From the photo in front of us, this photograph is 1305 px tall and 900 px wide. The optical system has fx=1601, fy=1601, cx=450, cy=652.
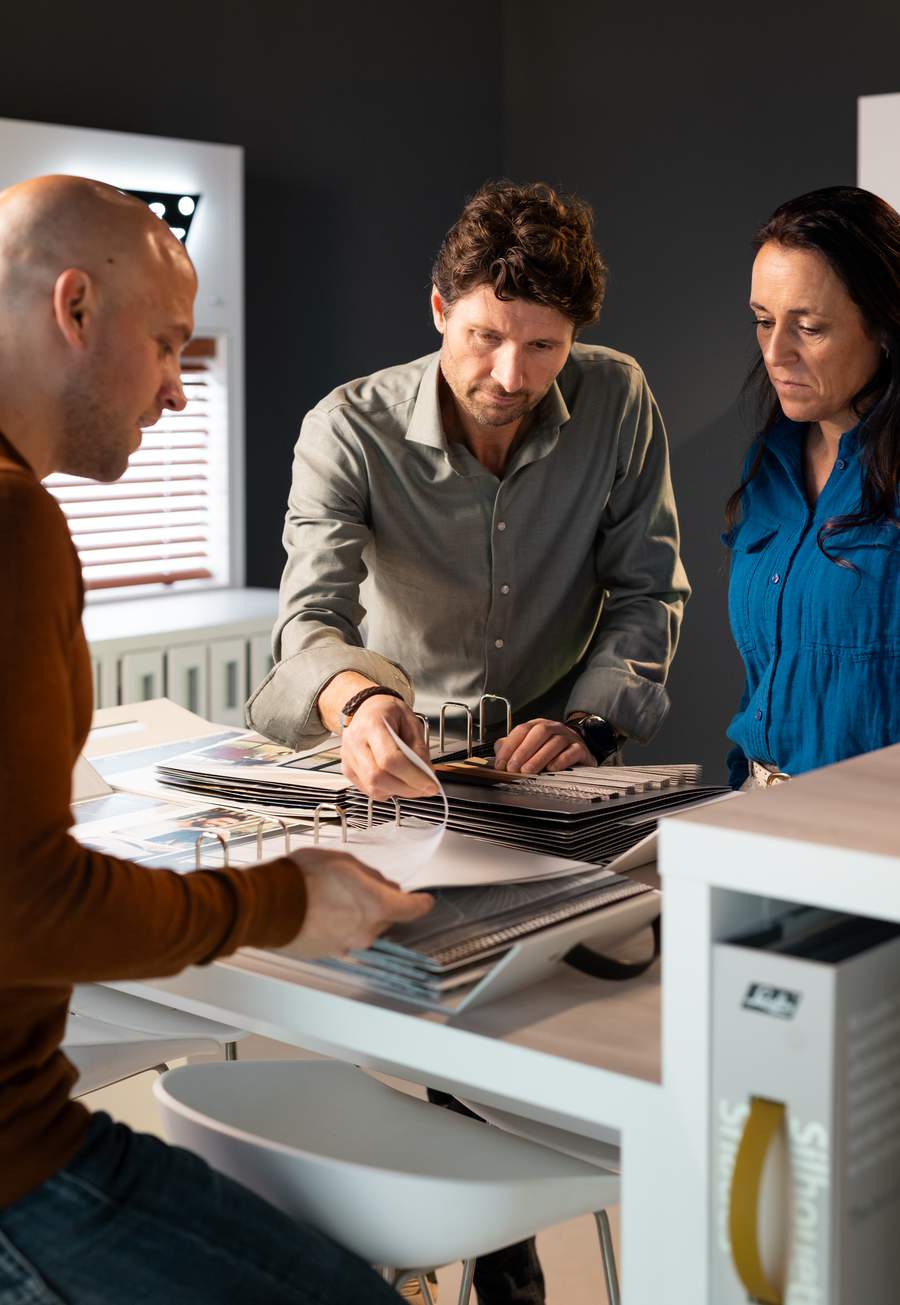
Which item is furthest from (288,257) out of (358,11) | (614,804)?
(614,804)

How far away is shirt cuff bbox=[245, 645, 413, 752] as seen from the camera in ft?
7.14

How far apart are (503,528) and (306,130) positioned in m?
2.85

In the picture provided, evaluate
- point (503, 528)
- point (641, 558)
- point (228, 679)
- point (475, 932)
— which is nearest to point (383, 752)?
point (475, 932)

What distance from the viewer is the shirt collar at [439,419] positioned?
2.54 meters

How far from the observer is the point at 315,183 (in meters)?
A: 5.05

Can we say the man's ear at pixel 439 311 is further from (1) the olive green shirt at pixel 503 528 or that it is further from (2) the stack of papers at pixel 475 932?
(2) the stack of papers at pixel 475 932

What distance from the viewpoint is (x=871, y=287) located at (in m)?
2.39

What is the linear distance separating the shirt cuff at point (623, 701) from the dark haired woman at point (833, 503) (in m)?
0.18

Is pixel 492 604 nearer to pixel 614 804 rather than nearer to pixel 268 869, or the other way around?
pixel 614 804

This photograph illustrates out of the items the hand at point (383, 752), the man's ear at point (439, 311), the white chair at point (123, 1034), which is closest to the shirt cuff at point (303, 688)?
the hand at point (383, 752)

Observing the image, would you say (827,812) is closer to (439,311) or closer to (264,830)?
(264,830)

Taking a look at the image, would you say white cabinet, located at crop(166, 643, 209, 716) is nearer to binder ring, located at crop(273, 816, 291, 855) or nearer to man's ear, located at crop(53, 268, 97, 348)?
binder ring, located at crop(273, 816, 291, 855)

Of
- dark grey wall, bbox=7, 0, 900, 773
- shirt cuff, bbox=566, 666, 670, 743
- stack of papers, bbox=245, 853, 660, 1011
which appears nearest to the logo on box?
stack of papers, bbox=245, 853, 660, 1011

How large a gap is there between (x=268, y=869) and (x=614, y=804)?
0.60m
